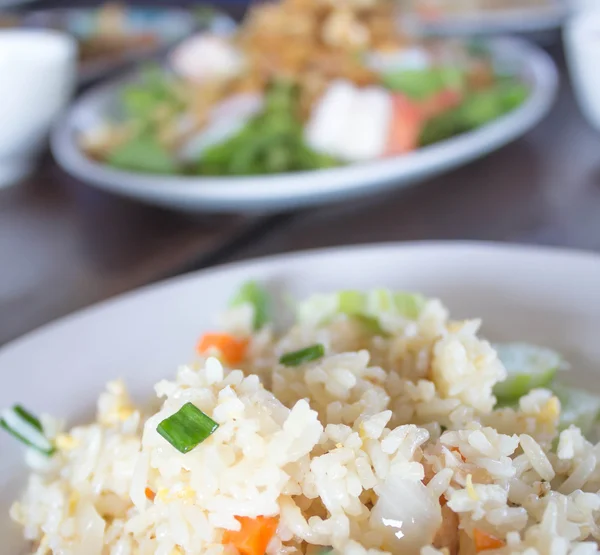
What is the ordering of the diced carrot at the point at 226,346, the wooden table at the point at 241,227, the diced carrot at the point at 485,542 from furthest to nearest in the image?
the wooden table at the point at 241,227 → the diced carrot at the point at 226,346 → the diced carrot at the point at 485,542

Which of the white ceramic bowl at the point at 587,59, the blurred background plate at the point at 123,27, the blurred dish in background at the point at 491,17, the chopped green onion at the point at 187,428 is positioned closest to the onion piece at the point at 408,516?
the chopped green onion at the point at 187,428

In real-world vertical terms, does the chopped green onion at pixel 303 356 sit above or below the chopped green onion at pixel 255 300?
above

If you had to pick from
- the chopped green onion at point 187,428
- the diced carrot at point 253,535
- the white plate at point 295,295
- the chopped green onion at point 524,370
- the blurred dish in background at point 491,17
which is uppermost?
the chopped green onion at point 187,428

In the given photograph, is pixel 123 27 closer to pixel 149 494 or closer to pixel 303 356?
pixel 303 356

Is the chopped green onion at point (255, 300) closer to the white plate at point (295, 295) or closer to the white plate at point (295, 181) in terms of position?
the white plate at point (295, 295)

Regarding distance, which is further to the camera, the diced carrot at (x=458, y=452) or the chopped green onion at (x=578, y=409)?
the chopped green onion at (x=578, y=409)

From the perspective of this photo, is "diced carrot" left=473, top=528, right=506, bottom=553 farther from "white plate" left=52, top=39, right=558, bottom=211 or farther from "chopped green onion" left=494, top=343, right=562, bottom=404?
"white plate" left=52, top=39, right=558, bottom=211

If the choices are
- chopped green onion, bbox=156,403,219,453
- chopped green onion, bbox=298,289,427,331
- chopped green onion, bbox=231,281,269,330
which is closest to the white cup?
chopped green onion, bbox=231,281,269,330

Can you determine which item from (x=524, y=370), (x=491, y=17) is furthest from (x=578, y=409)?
(x=491, y=17)

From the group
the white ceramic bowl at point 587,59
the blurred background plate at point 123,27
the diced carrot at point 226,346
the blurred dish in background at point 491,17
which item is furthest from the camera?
the blurred background plate at point 123,27
